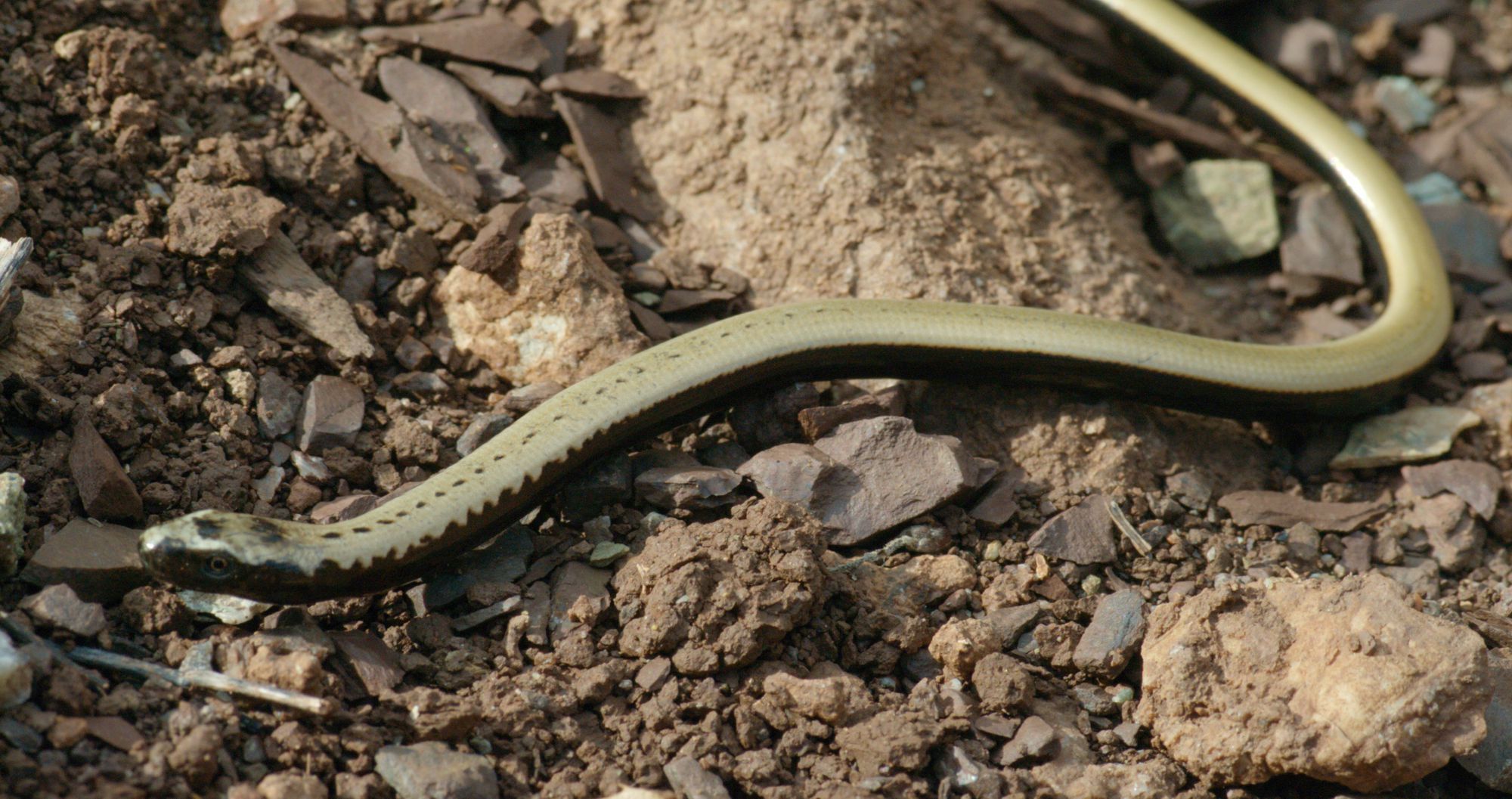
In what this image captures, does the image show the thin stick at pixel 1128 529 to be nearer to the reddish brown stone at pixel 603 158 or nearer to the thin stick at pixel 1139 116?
the reddish brown stone at pixel 603 158

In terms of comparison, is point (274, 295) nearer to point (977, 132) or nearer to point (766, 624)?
point (766, 624)

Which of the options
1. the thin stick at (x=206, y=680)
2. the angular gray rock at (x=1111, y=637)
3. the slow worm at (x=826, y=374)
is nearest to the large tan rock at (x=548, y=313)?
the slow worm at (x=826, y=374)

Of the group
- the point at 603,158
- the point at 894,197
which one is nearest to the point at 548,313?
the point at 603,158

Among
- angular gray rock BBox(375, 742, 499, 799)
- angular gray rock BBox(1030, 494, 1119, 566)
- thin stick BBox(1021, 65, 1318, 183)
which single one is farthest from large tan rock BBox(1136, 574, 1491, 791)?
thin stick BBox(1021, 65, 1318, 183)

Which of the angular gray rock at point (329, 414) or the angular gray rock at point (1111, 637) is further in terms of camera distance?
the angular gray rock at point (329, 414)

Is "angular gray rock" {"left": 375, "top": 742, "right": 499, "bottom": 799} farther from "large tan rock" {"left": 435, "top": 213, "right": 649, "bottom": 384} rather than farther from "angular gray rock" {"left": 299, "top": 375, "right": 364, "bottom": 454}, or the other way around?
"large tan rock" {"left": 435, "top": 213, "right": 649, "bottom": 384}

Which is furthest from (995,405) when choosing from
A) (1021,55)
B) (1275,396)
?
(1021,55)
